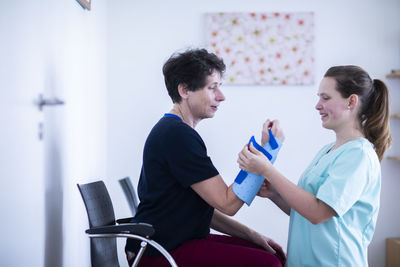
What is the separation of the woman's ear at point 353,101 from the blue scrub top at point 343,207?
0.13m

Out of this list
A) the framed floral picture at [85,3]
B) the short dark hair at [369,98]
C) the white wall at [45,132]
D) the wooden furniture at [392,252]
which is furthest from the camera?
the wooden furniture at [392,252]

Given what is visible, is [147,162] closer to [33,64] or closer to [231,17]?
[33,64]

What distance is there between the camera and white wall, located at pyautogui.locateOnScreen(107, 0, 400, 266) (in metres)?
3.56

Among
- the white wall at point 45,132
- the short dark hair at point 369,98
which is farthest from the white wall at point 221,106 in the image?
the short dark hair at point 369,98

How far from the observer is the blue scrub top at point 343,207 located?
5.05 ft

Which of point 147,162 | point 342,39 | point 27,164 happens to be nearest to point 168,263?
point 147,162

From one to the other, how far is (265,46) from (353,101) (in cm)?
199

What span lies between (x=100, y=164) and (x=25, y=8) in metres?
1.76

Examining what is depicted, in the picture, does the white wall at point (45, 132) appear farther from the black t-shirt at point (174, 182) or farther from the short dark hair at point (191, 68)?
the short dark hair at point (191, 68)

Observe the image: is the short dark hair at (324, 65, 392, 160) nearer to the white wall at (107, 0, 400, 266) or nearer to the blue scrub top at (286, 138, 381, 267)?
the blue scrub top at (286, 138, 381, 267)

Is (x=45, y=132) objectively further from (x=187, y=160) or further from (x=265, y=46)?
(x=265, y=46)

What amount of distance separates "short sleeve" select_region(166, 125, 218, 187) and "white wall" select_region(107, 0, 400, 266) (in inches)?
76.4

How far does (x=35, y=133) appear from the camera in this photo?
173 cm

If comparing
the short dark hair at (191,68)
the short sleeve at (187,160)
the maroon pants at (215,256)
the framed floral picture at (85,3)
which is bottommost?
the maroon pants at (215,256)
